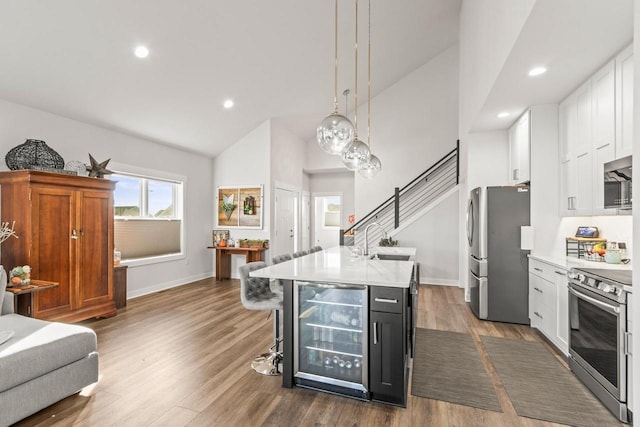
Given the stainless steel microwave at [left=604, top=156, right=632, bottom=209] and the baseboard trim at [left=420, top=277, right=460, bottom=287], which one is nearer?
the stainless steel microwave at [left=604, top=156, right=632, bottom=209]

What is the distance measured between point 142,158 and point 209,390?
4.37m

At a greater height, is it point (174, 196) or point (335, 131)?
point (335, 131)

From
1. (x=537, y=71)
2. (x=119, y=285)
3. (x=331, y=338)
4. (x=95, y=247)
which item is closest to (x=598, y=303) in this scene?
(x=331, y=338)

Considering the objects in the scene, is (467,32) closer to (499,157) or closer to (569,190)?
(499,157)

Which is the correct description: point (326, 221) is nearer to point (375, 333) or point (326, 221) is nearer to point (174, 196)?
point (174, 196)

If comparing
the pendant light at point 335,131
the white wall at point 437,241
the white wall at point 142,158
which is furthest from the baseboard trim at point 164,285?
the pendant light at point 335,131

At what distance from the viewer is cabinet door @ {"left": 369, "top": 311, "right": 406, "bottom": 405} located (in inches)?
87.1

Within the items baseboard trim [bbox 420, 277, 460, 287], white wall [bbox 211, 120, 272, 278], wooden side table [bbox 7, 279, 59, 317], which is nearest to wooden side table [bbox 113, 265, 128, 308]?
wooden side table [bbox 7, 279, 59, 317]

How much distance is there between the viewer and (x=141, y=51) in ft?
12.4

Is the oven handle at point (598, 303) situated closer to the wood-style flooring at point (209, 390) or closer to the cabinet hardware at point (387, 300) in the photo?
the wood-style flooring at point (209, 390)

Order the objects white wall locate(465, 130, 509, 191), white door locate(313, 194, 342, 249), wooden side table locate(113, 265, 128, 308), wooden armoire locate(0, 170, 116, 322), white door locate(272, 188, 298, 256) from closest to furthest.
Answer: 1. wooden armoire locate(0, 170, 116, 322)
2. wooden side table locate(113, 265, 128, 308)
3. white wall locate(465, 130, 509, 191)
4. white door locate(272, 188, 298, 256)
5. white door locate(313, 194, 342, 249)

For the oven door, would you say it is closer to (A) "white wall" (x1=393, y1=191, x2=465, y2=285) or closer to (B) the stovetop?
(B) the stovetop

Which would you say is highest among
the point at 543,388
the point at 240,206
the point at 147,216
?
the point at 240,206

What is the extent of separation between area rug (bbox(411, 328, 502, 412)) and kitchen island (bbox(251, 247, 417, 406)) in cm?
32
